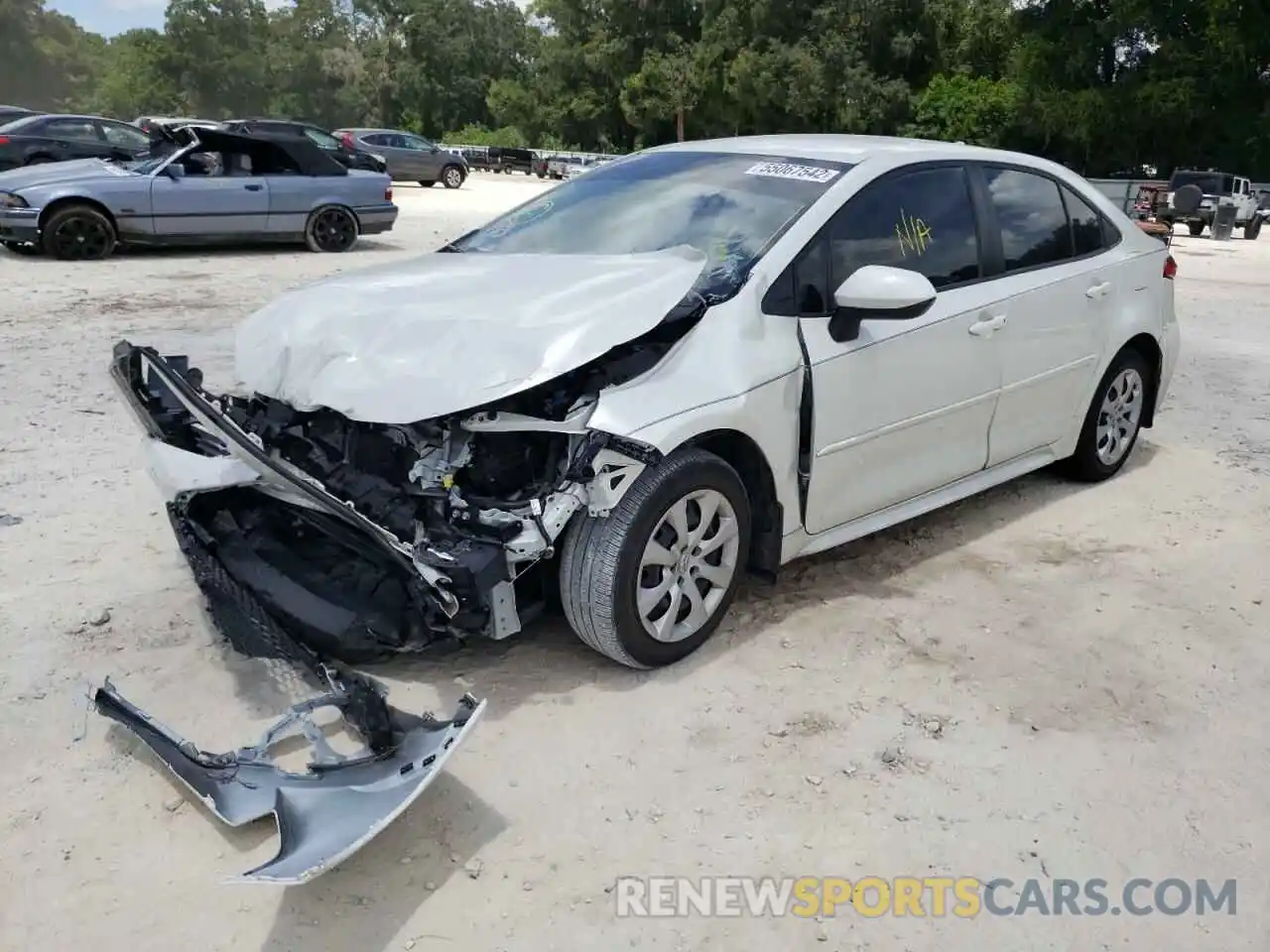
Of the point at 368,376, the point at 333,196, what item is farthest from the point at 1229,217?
the point at 368,376

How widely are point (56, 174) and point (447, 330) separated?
34.3ft

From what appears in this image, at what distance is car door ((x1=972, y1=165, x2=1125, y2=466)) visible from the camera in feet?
14.7

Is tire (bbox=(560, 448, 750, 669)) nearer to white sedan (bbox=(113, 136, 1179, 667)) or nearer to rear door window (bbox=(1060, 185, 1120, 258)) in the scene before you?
white sedan (bbox=(113, 136, 1179, 667))

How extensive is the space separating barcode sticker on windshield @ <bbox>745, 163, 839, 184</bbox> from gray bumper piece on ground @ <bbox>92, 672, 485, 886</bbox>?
2.31 metres

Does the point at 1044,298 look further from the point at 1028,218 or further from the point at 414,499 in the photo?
the point at 414,499

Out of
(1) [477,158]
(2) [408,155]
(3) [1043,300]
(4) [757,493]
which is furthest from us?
(1) [477,158]

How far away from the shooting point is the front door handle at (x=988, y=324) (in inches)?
167

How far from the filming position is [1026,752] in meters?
3.20

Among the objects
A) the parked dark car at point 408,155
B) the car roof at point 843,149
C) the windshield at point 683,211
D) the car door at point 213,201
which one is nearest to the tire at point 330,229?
the car door at point 213,201

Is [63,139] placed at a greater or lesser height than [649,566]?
greater

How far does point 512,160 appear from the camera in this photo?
41031 mm

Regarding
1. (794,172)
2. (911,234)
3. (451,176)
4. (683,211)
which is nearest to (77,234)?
(683,211)

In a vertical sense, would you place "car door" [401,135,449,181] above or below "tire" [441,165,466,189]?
above

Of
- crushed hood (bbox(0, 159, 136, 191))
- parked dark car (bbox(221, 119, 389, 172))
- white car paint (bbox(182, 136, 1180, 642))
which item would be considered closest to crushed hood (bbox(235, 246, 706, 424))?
white car paint (bbox(182, 136, 1180, 642))
